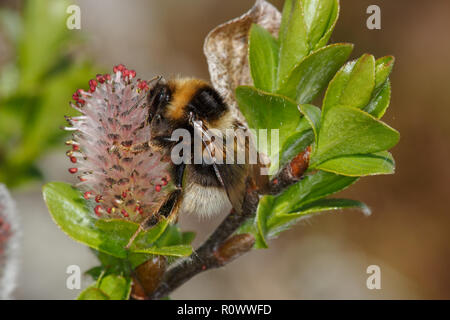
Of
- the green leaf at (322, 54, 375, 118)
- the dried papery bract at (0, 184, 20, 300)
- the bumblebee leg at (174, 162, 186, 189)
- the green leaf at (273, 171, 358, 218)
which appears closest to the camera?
the green leaf at (322, 54, 375, 118)

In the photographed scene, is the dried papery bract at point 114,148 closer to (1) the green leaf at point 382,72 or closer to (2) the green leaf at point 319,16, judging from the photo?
(2) the green leaf at point 319,16

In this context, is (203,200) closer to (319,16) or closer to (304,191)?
(304,191)

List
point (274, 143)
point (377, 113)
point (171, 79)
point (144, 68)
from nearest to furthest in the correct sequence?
1. point (377, 113)
2. point (274, 143)
3. point (171, 79)
4. point (144, 68)

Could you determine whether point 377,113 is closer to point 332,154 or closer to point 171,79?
point 332,154
